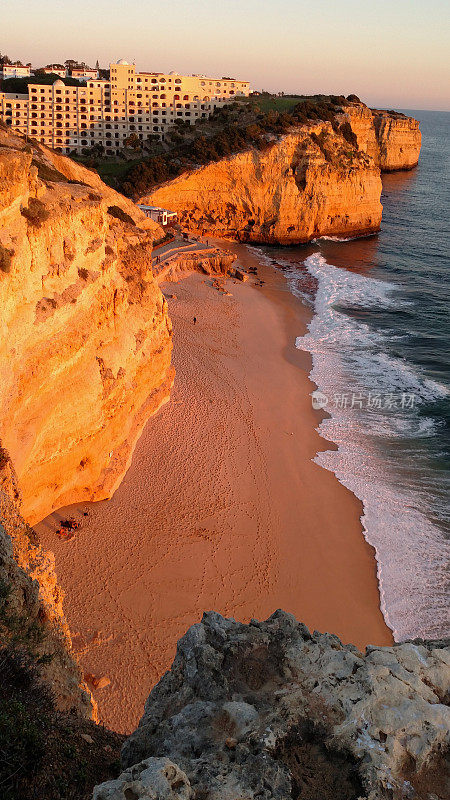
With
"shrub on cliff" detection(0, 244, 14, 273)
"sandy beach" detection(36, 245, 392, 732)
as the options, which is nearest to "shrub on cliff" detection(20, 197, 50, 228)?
"shrub on cliff" detection(0, 244, 14, 273)

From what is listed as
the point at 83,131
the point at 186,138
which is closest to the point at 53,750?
the point at 186,138

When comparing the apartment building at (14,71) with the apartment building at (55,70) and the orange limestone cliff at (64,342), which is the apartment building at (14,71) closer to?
the apartment building at (55,70)

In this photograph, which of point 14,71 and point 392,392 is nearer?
point 392,392

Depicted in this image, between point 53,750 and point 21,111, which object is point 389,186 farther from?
point 53,750

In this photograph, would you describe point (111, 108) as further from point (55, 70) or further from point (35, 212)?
point (35, 212)

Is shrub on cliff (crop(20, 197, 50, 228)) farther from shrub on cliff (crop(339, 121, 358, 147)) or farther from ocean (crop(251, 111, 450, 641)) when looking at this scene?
shrub on cliff (crop(339, 121, 358, 147))

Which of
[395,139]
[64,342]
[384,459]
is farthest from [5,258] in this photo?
[395,139]
